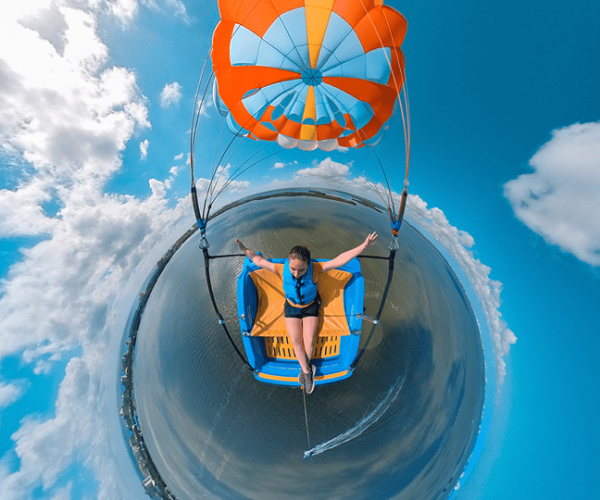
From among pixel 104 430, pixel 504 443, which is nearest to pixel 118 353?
pixel 104 430

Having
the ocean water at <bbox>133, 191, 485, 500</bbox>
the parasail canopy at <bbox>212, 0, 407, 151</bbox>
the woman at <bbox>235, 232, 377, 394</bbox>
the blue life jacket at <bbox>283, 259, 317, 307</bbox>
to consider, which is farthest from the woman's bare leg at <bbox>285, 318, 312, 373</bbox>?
the parasail canopy at <bbox>212, 0, 407, 151</bbox>

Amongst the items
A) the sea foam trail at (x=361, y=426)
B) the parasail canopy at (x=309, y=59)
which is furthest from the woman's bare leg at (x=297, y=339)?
the parasail canopy at (x=309, y=59)

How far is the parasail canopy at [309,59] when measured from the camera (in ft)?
6.34

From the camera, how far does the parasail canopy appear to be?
1933 millimetres

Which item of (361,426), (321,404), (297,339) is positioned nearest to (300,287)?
(297,339)

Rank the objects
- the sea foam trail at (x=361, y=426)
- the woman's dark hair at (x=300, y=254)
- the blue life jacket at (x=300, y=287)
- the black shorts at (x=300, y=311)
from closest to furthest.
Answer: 1. the woman's dark hair at (x=300, y=254)
2. the blue life jacket at (x=300, y=287)
3. the black shorts at (x=300, y=311)
4. the sea foam trail at (x=361, y=426)

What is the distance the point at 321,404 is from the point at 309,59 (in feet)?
13.4

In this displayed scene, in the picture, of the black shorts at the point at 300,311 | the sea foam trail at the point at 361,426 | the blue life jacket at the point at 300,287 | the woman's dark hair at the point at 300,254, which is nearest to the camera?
the woman's dark hair at the point at 300,254

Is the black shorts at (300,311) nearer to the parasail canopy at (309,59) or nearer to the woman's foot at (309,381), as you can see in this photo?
the woman's foot at (309,381)

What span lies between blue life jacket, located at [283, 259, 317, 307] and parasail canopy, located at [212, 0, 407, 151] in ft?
6.52

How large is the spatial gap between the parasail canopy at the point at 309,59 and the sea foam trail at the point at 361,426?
3411mm

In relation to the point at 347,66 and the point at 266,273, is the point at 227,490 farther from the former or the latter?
the point at 347,66

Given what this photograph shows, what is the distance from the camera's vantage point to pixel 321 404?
7.59 feet

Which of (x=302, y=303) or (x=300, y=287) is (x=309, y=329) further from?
(x=300, y=287)
